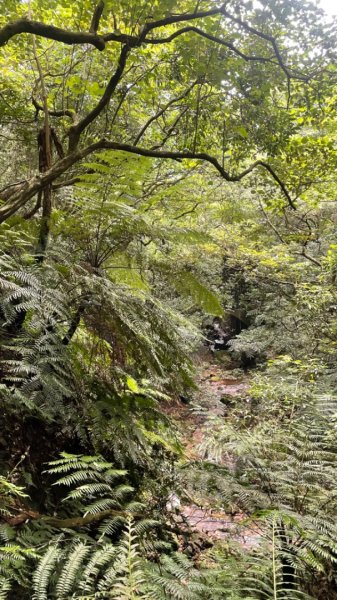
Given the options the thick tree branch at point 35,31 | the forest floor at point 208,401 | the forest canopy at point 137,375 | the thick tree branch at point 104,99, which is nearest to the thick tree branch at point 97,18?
the forest canopy at point 137,375

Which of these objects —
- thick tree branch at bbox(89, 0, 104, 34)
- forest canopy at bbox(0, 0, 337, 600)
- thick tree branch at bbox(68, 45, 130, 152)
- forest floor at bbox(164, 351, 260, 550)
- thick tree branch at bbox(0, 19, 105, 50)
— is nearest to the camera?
forest canopy at bbox(0, 0, 337, 600)

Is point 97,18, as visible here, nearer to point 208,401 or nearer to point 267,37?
point 267,37

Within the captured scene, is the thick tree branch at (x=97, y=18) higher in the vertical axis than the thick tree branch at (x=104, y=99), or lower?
higher

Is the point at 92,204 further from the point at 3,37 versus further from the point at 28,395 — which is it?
the point at 28,395

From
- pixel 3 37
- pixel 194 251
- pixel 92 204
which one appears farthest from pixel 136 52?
pixel 194 251

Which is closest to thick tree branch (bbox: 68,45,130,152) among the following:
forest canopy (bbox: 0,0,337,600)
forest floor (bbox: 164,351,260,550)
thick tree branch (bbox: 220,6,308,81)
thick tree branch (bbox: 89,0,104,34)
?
forest canopy (bbox: 0,0,337,600)

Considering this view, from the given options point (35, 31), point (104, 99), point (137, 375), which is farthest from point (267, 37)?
point (137, 375)

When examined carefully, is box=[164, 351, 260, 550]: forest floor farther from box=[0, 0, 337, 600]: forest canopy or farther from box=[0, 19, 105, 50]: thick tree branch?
box=[0, 19, 105, 50]: thick tree branch

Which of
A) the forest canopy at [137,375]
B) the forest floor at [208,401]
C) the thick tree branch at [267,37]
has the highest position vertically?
the thick tree branch at [267,37]

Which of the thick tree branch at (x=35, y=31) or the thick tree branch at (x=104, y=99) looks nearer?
the thick tree branch at (x=35, y=31)

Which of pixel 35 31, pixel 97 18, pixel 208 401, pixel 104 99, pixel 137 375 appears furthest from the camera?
pixel 208 401

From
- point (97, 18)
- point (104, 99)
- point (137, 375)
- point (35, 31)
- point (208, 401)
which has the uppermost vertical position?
point (97, 18)

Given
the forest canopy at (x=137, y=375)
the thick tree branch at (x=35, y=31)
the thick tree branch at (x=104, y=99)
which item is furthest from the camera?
the thick tree branch at (x=104, y=99)

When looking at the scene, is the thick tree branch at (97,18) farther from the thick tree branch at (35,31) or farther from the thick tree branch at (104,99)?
the thick tree branch at (35,31)
